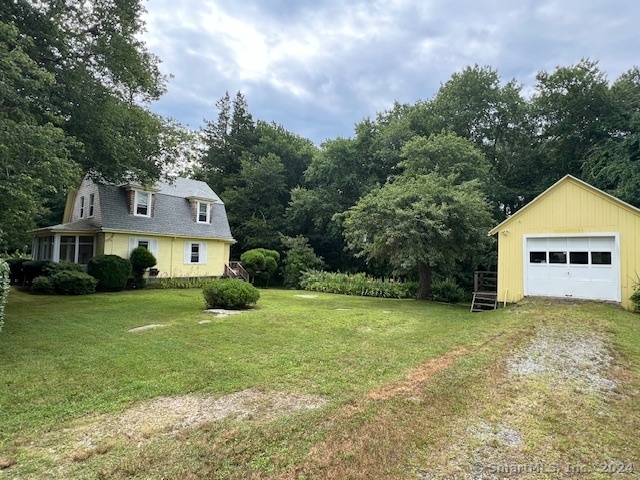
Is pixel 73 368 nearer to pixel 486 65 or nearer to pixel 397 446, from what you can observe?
pixel 397 446

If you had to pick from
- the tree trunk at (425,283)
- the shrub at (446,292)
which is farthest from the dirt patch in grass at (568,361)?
the shrub at (446,292)

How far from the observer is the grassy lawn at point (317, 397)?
281cm

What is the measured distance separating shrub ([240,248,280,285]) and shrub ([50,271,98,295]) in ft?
28.8

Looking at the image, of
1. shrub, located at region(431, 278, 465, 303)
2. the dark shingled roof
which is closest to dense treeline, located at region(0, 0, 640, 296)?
shrub, located at region(431, 278, 465, 303)

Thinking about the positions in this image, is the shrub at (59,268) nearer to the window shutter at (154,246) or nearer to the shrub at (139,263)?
the shrub at (139,263)

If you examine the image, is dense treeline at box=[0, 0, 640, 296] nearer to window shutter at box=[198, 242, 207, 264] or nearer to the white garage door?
the white garage door

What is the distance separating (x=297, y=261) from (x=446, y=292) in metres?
9.40

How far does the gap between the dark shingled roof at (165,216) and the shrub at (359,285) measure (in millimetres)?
Result: 6584

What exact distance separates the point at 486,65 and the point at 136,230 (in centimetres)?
2669

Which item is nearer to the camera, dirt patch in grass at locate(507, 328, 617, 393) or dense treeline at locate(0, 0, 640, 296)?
dirt patch in grass at locate(507, 328, 617, 393)

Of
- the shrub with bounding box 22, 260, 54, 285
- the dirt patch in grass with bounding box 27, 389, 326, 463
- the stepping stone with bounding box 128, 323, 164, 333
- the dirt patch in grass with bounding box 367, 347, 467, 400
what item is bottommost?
the dirt patch in grass with bounding box 27, 389, 326, 463

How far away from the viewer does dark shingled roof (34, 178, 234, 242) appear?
706 inches

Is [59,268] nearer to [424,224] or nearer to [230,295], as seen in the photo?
[230,295]

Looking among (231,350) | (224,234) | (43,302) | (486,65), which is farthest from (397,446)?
(486,65)
